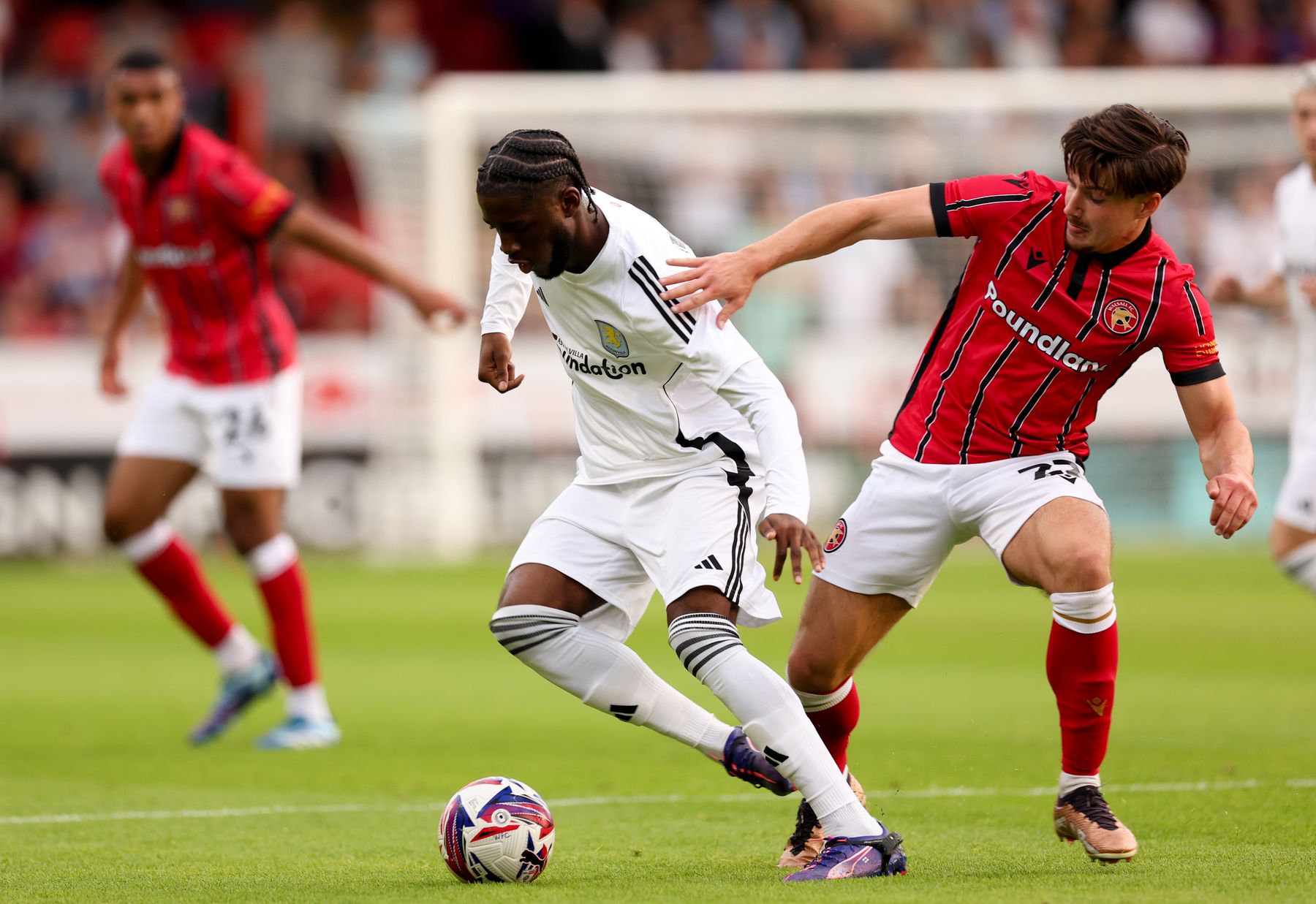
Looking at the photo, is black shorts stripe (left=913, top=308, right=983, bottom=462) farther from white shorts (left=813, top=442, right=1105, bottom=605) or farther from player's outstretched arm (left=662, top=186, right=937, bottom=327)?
player's outstretched arm (left=662, top=186, right=937, bottom=327)

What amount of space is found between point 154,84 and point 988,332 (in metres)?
4.15

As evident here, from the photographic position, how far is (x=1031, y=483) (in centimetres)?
497

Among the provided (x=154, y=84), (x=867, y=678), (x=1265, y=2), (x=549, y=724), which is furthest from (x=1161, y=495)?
(x=154, y=84)

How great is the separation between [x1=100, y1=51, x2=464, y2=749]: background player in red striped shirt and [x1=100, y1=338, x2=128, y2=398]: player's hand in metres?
0.65

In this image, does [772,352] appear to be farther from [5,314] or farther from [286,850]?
[286,850]

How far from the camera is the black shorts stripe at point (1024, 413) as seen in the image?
16.3ft

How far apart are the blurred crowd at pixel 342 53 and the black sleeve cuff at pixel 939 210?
41.9 ft

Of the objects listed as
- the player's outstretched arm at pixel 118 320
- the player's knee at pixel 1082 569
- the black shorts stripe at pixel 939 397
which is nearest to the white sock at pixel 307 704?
the player's outstretched arm at pixel 118 320

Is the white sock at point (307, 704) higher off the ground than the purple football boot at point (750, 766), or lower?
lower

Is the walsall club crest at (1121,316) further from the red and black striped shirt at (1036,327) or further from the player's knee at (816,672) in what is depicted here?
the player's knee at (816,672)

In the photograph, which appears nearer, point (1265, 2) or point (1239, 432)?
point (1239, 432)

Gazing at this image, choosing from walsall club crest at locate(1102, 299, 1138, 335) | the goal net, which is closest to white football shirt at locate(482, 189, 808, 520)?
walsall club crest at locate(1102, 299, 1138, 335)

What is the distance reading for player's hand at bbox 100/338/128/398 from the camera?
27.8 feet

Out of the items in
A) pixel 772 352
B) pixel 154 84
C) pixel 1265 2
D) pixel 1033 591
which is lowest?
pixel 1033 591
